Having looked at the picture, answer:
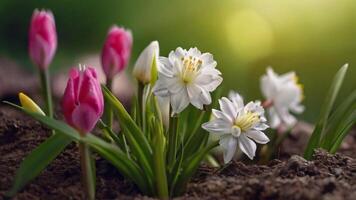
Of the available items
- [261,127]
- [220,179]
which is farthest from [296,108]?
[220,179]

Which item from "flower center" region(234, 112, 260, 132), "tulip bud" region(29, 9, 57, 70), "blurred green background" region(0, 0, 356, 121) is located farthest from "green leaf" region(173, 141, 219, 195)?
"blurred green background" region(0, 0, 356, 121)

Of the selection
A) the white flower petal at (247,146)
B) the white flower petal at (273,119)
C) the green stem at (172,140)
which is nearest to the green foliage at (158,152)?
the green stem at (172,140)

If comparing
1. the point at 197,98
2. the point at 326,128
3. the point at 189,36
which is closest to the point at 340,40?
the point at 189,36

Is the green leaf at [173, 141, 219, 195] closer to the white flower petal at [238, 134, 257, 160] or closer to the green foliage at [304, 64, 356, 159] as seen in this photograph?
the white flower petal at [238, 134, 257, 160]

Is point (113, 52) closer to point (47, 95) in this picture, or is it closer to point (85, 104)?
point (47, 95)

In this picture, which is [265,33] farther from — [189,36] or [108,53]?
[108,53]

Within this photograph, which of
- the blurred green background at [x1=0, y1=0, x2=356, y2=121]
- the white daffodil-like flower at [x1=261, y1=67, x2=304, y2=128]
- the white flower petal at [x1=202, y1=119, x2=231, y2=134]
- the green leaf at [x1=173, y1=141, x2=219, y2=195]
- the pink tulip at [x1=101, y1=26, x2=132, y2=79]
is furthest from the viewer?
the blurred green background at [x1=0, y1=0, x2=356, y2=121]

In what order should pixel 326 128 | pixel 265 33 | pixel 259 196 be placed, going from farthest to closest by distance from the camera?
pixel 265 33, pixel 326 128, pixel 259 196
